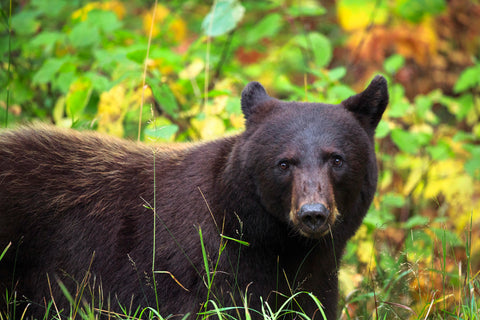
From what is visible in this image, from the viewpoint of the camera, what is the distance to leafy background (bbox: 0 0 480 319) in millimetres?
4742

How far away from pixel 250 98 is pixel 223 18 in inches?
57.8

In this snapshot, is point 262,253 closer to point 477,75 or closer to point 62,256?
point 62,256

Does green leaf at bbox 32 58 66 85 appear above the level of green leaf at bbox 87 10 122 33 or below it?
below

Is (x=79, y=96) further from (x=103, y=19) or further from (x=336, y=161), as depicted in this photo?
(x=336, y=161)

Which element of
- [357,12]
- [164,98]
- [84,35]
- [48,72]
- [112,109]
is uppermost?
[357,12]

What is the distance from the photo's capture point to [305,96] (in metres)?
5.32

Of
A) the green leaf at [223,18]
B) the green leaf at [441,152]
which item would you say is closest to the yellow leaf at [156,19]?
the green leaf at [223,18]

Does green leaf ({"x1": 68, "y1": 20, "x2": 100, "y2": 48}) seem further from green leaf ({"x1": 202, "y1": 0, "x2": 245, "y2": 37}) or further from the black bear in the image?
the black bear

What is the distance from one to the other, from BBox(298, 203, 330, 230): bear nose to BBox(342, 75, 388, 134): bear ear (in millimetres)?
879

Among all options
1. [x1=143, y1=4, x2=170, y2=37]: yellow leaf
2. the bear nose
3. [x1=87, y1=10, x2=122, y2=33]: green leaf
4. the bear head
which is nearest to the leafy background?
[x1=87, y1=10, x2=122, y2=33]: green leaf

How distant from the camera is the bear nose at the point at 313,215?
10.4ft

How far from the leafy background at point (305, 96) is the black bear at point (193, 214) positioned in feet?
1.35

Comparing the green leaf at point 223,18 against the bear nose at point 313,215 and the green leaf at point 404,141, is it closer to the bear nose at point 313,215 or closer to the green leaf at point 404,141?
the green leaf at point 404,141

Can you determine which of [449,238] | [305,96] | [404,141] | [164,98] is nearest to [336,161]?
[449,238]
